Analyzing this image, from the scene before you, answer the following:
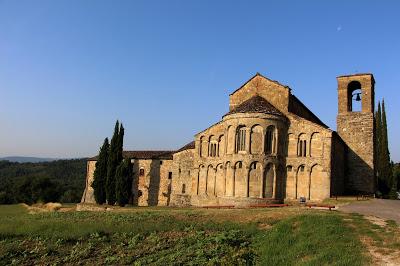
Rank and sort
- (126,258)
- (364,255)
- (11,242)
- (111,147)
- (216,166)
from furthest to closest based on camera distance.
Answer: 1. (111,147)
2. (216,166)
3. (11,242)
4. (126,258)
5. (364,255)

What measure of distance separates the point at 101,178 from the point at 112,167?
2.19 meters

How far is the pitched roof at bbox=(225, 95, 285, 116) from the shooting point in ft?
108

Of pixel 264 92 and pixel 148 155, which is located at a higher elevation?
pixel 264 92

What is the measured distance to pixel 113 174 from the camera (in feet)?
149

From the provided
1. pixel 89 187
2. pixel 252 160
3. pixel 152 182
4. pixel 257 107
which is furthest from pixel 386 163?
pixel 89 187

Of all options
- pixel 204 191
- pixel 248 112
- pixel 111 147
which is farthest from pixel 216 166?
pixel 111 147

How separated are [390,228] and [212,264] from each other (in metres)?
8.78

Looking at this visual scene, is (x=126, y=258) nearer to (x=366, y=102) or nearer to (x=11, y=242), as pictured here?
(x=11, y=242)

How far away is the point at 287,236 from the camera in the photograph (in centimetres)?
1717

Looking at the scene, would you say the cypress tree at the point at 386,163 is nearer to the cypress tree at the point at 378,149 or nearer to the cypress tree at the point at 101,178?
the cypress tree at the point at 378,149

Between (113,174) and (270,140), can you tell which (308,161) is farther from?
(113,174)

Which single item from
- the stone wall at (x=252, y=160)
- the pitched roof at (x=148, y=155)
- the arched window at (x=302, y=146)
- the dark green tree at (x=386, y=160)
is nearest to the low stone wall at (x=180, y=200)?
the stone wall at (x=252, y=160)

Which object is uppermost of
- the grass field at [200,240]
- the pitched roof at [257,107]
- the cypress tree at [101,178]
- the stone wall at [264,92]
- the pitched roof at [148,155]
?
the stone wall at [264,92]

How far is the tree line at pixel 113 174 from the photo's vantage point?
145 ft
